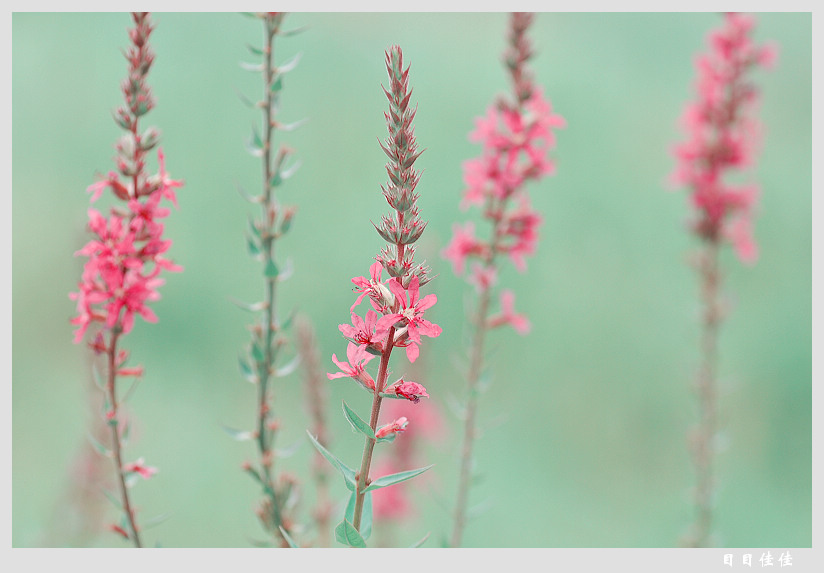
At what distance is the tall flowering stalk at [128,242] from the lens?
44.6 inches

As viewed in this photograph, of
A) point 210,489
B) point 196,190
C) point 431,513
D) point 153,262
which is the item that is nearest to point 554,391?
point 431,513

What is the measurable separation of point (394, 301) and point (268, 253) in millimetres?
461

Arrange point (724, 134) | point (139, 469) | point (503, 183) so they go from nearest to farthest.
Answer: point (139, 469), point (503, 183), point (724, 134)

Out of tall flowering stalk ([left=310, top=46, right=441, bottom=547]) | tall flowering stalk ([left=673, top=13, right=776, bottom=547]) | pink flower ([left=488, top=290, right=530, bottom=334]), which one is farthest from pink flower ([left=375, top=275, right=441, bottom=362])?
tall flowering stalk ([left=673, top=13, right=776, bottom=547])

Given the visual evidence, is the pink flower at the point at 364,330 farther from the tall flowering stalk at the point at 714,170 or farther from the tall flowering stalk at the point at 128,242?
the tall flowering stalk at the point at 714,170

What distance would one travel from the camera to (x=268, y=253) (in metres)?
1.28

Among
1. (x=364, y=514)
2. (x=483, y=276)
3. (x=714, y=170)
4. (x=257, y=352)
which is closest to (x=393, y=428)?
(x=364, y=514)

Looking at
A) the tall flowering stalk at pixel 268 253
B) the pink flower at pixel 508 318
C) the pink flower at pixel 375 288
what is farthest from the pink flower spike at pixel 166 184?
the pink flower at pixel 508 318

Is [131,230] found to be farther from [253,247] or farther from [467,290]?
[467,290]

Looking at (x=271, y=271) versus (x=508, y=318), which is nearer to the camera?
(x=271, y=271)

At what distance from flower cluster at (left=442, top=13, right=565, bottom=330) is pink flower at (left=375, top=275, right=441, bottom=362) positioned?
0.82 m

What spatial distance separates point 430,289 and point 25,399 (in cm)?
230

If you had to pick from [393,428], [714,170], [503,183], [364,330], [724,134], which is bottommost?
[393,428]

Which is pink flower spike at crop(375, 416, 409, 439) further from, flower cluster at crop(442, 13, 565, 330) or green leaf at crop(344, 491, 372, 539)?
flower cluster at crop(442, 13, 565, 330)
